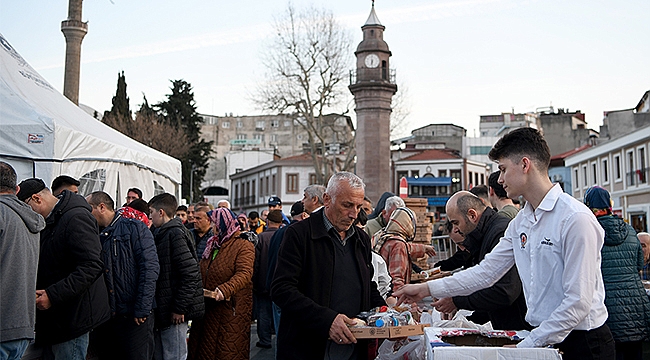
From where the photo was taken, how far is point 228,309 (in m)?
6.47

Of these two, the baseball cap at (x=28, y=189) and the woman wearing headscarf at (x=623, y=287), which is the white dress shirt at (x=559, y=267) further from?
the baseball cap at (x=28, y=189)

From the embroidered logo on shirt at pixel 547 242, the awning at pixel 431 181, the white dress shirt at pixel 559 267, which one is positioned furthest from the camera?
the awning at pixel 431 181

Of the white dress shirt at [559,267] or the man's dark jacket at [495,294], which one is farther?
the man's dark jacket at [495,294]

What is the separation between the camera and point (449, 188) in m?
63.2

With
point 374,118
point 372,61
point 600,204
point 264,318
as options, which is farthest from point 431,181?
point 600,204

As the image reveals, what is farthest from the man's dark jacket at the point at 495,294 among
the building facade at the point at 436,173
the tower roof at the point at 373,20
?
the building facade at the point at 436,173

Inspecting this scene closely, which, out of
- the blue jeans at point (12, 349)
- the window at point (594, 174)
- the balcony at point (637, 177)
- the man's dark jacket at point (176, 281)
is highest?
the window at point (594, 174)

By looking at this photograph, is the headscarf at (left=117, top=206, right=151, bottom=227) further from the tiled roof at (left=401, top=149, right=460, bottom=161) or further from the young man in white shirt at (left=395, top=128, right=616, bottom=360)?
the tiled roof at (left=401, top=149, right=460, bottom=161)

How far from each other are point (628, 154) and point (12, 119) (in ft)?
114

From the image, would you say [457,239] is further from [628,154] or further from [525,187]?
[628,154]

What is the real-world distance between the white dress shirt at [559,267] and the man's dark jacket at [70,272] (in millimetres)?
3332

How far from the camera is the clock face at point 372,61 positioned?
3356 cm

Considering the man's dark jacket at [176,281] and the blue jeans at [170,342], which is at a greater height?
the man's dark jacket at [176,281]

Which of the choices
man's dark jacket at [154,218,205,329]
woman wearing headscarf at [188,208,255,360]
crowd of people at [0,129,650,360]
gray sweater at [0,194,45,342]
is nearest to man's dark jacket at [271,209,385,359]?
crowd of people at [0,129,650,360]
